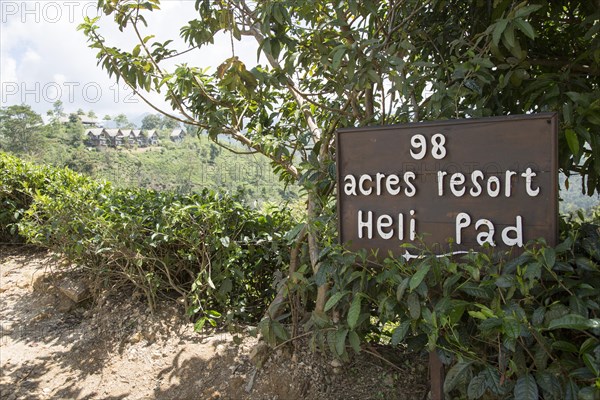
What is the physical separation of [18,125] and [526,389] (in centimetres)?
1995

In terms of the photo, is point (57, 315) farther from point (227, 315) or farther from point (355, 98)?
point (355, 98)

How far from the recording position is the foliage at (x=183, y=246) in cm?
251

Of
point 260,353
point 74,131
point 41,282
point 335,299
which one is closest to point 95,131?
point 74,131

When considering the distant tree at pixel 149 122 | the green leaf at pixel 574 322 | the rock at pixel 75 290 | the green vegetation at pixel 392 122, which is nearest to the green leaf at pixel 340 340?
the green vegetation at pixel 392 122

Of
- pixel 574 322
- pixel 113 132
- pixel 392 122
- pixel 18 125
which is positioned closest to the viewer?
pixel 574 322

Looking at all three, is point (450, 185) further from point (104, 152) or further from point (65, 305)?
point (104, 152)

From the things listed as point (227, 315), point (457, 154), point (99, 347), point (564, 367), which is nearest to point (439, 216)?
point (457, 154)

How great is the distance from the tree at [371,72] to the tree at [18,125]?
16648 mm

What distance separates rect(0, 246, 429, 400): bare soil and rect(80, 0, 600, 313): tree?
13.0 inches

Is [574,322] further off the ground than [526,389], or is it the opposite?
[574,322]

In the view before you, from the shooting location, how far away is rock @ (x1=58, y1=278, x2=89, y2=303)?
9.99ft

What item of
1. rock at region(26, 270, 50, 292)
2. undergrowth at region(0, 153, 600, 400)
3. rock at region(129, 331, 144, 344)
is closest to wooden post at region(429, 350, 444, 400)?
undergrowth at region(0, 153, 600, 400)

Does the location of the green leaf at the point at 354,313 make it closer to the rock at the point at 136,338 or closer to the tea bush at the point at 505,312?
the tea bush at the point at 505,312

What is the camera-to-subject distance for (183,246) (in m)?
2.65
